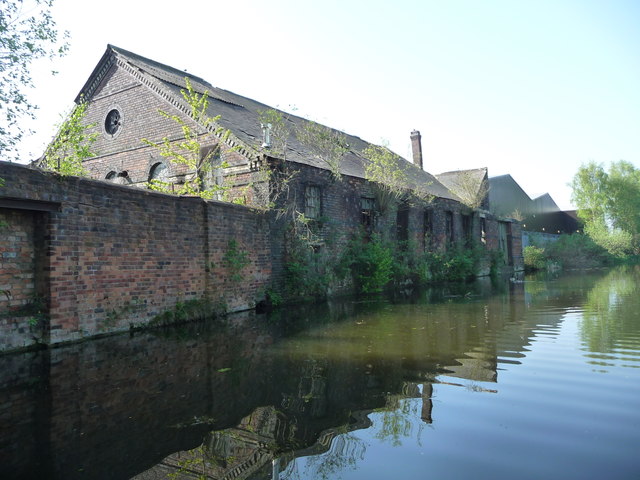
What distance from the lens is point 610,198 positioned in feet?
149

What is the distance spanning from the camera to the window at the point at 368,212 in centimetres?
1760

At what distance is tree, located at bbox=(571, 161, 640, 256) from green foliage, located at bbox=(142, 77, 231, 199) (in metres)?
40.9

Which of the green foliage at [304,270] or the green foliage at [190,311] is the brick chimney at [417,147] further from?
the green foliage at [190,311]

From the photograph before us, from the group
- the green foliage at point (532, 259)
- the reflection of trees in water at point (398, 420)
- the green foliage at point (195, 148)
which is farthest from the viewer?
the green foliage at point (532, 259)

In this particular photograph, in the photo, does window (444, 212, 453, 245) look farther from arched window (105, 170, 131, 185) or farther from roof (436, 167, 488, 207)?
arched window (105, 170, 131, 185)

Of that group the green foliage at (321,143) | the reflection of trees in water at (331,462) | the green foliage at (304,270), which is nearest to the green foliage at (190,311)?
the green foliage at (304,270)

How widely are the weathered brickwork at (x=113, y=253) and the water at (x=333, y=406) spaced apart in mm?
795

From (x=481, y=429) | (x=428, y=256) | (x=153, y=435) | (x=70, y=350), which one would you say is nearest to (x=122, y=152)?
(x=70, y=350)

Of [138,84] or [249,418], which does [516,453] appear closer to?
[249,418]

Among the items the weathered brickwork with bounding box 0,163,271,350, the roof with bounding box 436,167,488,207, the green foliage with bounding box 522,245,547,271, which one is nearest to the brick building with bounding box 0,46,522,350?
the weathered brickwork with bounding box 0,163,271,350

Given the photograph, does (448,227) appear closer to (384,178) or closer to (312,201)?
(384,178)

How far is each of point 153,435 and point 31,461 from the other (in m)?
0.80

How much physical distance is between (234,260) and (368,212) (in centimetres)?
833

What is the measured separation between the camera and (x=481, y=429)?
134 inches
